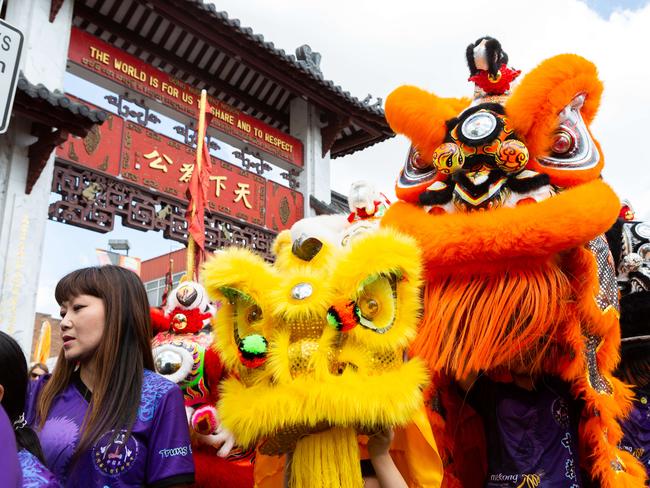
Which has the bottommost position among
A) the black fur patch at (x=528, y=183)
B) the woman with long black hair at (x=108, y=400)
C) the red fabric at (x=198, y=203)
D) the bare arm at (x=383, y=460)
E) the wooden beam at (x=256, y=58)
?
the bare arm at (x=383, y=460)

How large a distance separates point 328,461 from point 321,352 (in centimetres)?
25

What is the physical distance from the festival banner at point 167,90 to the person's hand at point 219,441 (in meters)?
4.55

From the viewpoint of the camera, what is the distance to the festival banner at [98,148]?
5.74 meters

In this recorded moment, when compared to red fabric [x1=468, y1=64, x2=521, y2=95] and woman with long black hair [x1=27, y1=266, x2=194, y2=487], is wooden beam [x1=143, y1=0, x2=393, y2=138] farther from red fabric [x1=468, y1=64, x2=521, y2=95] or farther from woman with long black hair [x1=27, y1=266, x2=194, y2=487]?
woman with long black hair [x1=27, y1=266, x2=194, y2=487]

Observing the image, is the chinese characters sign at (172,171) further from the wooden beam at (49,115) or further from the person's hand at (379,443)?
the person's hand at (379,443)

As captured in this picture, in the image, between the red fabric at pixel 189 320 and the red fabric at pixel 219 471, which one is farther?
the red fabric at pixel 189 320

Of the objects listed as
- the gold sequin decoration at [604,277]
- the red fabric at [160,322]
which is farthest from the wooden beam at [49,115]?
the gold sequin decoration at [604,277]

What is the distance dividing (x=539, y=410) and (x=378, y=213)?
94 centimetres

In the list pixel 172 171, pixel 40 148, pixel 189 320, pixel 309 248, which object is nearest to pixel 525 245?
pixel 309 248

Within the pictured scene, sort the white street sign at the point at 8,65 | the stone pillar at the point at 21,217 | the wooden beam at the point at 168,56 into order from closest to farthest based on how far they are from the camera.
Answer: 1. the white street sign at the point at 8,65
2. the stone pillar at the point at 21,217
3. the wooden beam at the point at 168,56

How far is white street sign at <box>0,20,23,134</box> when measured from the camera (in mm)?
1683

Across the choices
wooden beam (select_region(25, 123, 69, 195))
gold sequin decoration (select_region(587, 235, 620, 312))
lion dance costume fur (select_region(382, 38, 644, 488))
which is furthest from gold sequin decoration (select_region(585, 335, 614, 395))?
wooden beam (select_region(25, 123, 69, 195))

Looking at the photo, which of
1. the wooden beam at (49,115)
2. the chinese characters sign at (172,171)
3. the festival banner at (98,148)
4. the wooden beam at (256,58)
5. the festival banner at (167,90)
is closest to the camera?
the wooden beam at (49,115)

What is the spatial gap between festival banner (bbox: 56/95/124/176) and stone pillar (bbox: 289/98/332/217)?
2.69 metres
